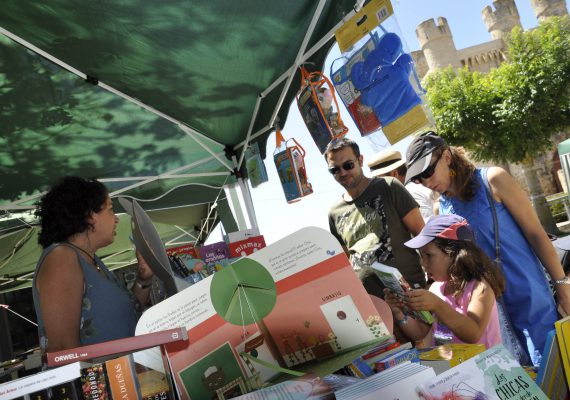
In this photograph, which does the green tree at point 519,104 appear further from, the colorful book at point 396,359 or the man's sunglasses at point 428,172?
the colorful book at point 396,359

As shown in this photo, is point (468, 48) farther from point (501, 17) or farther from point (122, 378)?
point (122, 378)

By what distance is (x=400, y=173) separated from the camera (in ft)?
11.2

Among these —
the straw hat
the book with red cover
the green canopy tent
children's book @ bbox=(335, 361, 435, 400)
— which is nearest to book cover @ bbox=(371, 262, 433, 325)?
children's book @ bbox=(335, 361, 435, 400)

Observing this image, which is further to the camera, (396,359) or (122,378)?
(396,359)

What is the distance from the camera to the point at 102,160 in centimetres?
442

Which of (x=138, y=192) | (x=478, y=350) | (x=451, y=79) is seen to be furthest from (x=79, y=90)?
(x=451, y=79)

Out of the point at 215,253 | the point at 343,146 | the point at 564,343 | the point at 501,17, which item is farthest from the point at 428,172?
the point at 501,17

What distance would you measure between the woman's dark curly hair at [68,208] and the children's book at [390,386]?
1244 mm

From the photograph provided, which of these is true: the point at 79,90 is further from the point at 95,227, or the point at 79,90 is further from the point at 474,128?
the point at 474,128

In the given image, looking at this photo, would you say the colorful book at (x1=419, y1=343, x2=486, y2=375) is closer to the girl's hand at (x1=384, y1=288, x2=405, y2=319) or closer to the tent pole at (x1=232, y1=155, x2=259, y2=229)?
the girl's hand at (x1=384, y1=288, x2=405, y2=319)

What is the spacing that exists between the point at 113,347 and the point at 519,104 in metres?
18.1

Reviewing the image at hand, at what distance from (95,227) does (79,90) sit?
2084 millimetres

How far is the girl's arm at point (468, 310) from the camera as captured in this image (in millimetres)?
1308

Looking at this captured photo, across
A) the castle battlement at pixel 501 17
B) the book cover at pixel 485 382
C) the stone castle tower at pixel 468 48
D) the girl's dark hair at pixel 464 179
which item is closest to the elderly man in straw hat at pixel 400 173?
the girl's dark hair at pixel 464 179
